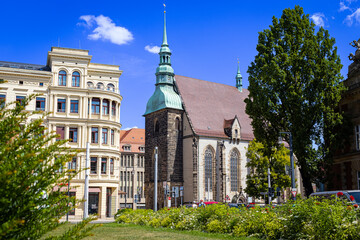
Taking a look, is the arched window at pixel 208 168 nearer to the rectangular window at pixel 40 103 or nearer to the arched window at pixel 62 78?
the arched window at pixel 62 78

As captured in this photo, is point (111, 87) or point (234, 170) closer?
point (111, 87)

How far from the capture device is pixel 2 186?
11.8ft

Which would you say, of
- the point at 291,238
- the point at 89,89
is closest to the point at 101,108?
the point at 89,89

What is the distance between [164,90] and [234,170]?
50.5 ft

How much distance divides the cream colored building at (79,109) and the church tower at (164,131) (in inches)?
451

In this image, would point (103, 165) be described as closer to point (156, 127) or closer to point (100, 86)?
point (100, 86)

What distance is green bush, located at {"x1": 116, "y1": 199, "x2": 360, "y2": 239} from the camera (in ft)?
35.4

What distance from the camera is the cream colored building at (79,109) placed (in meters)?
41.2

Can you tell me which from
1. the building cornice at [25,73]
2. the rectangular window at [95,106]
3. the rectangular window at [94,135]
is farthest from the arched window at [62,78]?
the rectangular window at [94,135]

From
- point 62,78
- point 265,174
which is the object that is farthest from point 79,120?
point 265,174

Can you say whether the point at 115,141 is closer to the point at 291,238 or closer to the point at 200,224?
the point at 200,224

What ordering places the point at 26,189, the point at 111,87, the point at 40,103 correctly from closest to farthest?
the point at 26,189
the point at 40,103
the point at 111,87

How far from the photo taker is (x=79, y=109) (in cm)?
4238

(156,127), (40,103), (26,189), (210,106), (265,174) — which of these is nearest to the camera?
(26,189)
